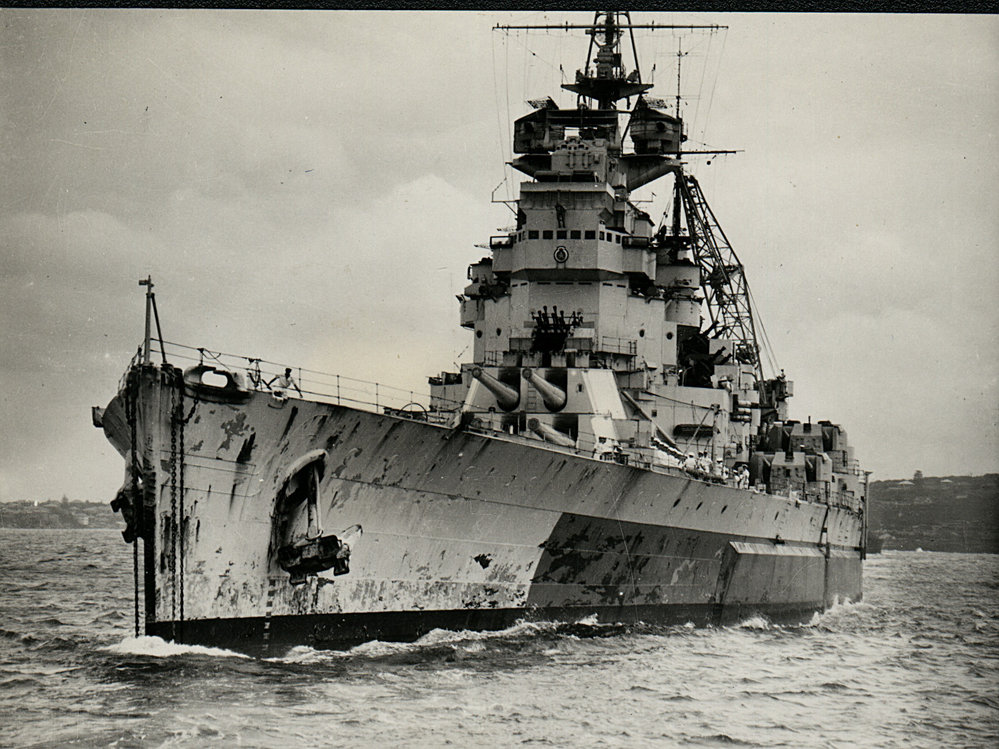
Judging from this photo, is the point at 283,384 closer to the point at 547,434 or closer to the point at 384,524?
the point at 384,524

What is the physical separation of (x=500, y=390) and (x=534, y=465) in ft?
10.8

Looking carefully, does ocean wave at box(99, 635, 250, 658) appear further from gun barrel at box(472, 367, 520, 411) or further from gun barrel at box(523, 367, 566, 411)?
gun barrel at box(523, 367, 566, 411)

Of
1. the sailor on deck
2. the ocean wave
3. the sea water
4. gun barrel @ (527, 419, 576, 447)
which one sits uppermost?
the sailor on deck

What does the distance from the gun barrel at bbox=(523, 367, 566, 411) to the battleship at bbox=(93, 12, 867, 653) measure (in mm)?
39

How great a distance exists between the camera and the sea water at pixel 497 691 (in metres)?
10.3

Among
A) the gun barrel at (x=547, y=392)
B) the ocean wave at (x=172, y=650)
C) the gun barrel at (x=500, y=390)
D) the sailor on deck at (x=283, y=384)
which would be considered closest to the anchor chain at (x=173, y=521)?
the ocean wave at (x=172, y=650)

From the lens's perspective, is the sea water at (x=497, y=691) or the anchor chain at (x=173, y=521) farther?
the anchor chain at (x=173, y=521)

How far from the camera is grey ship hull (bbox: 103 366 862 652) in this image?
12195mm

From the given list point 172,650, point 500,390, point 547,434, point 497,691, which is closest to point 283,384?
point 172,650

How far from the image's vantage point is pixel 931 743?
11.5 metres

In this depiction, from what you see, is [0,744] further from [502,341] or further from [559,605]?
[502,341]

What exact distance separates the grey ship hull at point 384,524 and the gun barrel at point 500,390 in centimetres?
240

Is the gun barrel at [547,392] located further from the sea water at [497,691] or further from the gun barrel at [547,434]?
the sea water at [497,691]

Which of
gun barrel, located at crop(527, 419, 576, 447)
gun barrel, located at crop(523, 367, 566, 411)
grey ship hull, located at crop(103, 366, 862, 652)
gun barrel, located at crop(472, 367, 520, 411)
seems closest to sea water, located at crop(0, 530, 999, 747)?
grey ship hull, located at crop(103, 366, 862, 652)
